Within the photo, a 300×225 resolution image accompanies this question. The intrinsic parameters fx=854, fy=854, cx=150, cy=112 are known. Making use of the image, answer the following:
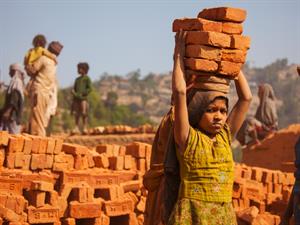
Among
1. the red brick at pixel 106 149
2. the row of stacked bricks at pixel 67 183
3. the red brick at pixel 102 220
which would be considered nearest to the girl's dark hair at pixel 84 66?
the red brick at pixel 106 149

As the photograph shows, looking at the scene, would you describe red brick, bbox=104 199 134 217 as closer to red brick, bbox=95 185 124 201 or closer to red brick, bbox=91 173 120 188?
red brick, bbox=95 185 124 201

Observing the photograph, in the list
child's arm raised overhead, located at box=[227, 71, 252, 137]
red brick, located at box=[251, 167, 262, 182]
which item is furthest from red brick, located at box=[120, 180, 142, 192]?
child's arm raised overhead, located at box=[227, 71, 252, 137]

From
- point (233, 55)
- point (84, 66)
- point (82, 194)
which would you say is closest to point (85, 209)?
point (82, 194)

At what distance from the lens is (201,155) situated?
575 centimetres

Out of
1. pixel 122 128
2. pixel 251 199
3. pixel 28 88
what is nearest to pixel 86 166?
pixel 251 199

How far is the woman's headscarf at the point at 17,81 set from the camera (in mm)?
14383

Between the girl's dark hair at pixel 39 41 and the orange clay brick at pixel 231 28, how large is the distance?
923cm

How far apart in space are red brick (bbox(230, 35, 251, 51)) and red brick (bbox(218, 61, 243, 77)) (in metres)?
0.15

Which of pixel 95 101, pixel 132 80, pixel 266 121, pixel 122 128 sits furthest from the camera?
pixel 132 80

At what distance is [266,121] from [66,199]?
1033 cm

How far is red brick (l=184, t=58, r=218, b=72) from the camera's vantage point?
233 inches

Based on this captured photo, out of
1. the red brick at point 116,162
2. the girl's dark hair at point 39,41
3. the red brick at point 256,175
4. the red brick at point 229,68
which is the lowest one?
the red brick at point 256,175

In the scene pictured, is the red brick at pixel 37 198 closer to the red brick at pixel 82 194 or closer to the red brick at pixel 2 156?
the red brick at pixel 82 194

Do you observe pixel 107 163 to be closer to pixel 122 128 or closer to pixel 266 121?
pixel 122 128
